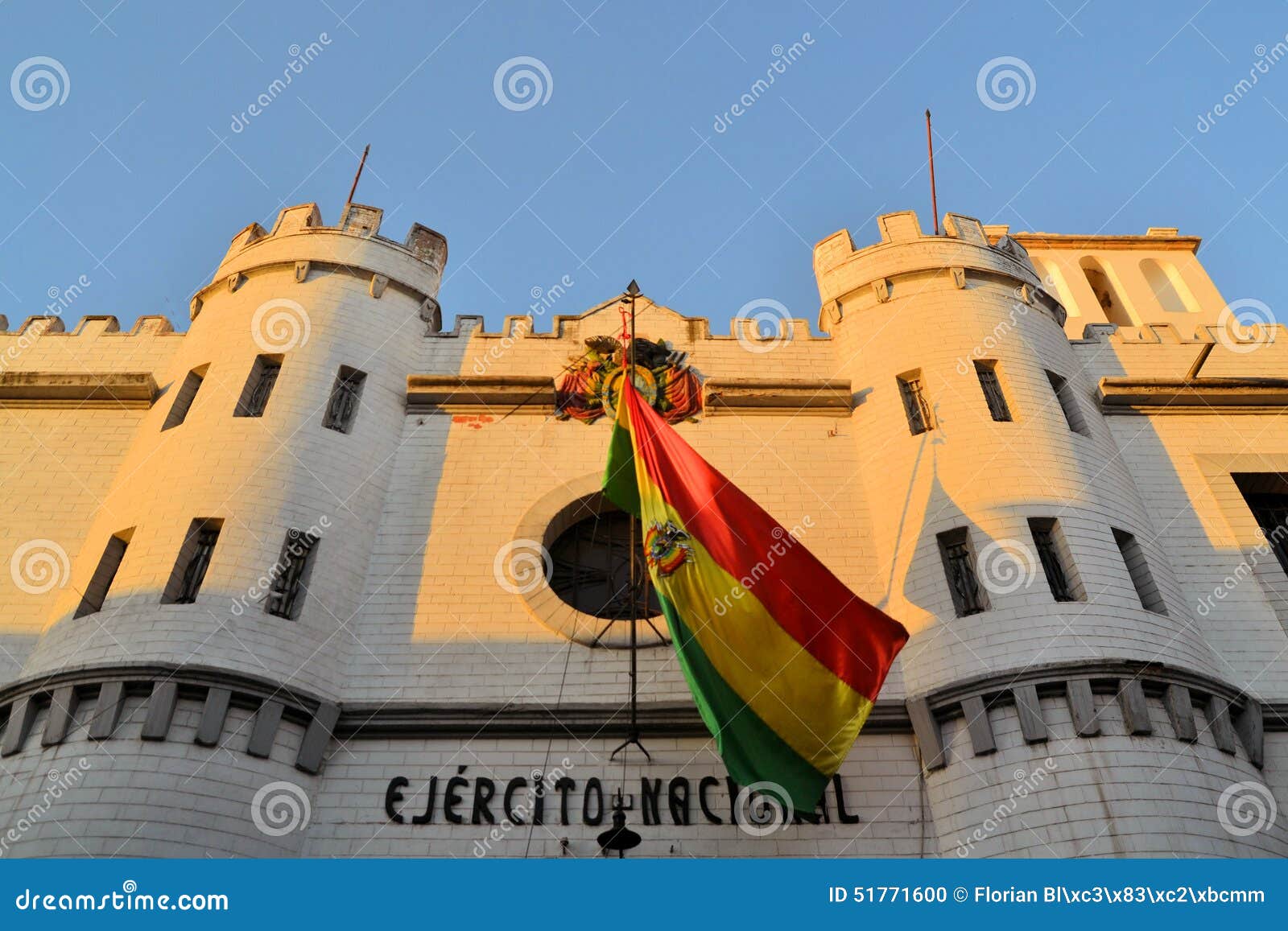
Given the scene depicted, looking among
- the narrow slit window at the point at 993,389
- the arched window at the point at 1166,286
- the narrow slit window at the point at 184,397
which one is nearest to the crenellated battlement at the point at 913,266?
the narrow slit window at the point at 993,389

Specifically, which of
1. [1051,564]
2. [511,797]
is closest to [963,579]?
[1051,564]

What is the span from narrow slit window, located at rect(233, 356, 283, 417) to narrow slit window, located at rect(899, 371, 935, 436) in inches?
475

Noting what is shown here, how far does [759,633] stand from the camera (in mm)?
12906

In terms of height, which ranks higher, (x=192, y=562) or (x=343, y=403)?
(x=343, y=403)

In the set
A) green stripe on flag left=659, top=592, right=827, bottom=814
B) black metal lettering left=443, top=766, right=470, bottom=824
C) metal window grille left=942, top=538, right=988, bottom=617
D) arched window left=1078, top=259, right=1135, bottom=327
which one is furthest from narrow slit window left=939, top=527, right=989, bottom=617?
arched window left=1078, top=259, right=1135, bottom=327

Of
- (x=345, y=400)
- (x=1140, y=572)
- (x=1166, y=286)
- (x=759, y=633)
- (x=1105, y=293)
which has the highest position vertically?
(x=1105, y=293)

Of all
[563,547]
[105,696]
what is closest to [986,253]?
[563,547]

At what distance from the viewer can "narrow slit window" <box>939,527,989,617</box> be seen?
1452 centimetres

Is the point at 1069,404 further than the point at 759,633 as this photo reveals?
Yes

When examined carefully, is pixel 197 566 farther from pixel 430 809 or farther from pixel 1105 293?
pixel 1105 293

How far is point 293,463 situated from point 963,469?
1166cm

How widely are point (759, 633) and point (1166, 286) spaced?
29.4 meters

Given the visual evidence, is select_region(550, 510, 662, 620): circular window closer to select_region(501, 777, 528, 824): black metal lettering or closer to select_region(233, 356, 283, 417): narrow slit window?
select_region(501, 777, 528, 824): black metal lettering

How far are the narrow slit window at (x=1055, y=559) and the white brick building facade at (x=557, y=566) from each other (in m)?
0.09
